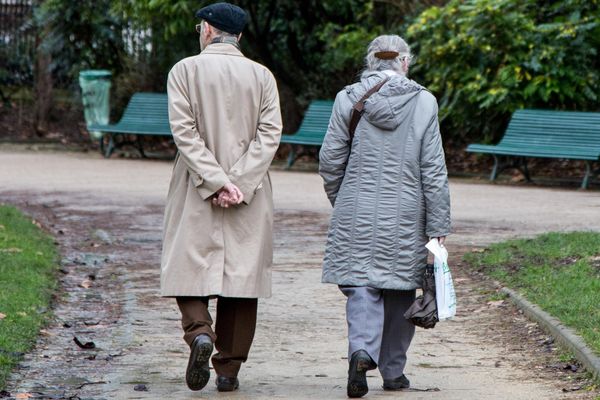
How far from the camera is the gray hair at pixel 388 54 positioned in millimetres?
5707

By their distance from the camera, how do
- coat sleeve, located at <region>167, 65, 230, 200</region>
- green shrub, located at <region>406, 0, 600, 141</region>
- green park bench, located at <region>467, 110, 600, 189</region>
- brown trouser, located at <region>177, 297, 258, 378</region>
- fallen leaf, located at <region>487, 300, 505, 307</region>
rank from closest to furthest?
coat sleeve, located at <region>167, 65, 230, 200</region> → brown trouser, located at <region>177, 297, 258, 378</region> → fallen leaf, located at <region>487, 300, 505, 307</region> → green park bench, located at <region>467, 110, 600, 189</region> → green shrub, located at <region>406, 0, 600, 141</region>

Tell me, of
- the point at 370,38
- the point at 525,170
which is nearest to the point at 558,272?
the point at 525,170

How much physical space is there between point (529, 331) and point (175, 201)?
98.6 inches

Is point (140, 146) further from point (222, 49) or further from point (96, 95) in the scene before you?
point (222, 49)

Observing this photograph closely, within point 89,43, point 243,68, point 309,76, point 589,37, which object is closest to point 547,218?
point 589,37

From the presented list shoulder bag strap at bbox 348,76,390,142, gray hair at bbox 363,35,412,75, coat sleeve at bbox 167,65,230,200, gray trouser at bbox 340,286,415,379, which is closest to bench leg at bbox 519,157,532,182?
gray trouser at bbox 340,286,415,379

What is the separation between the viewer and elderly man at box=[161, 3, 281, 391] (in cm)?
561

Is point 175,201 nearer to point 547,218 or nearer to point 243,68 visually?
point 243,68

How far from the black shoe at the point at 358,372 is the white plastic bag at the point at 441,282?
0.37m

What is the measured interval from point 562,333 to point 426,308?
54.9 inches

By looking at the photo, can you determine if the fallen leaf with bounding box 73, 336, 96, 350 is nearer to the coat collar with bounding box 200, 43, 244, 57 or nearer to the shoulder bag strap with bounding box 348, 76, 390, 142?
the coat collar with bounding box 200, 43, 244, 57

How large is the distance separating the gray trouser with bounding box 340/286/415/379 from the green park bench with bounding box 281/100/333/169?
40.7ft

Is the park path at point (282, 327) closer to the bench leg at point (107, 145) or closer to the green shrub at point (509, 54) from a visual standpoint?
the green shrub at point (509, 54)

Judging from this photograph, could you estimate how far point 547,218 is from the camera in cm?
1254
